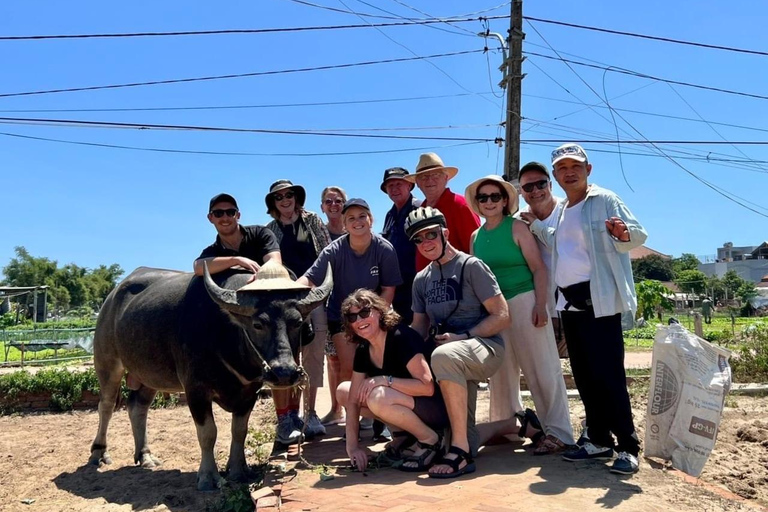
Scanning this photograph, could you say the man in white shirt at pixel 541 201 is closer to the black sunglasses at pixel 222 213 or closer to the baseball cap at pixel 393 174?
the baseball cap at pixel 393 174

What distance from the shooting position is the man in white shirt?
5309 millimetres

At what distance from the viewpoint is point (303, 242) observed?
22.3 feet

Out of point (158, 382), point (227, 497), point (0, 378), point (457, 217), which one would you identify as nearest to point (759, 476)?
point (457, 217)

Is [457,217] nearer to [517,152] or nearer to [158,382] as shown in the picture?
[158,382]

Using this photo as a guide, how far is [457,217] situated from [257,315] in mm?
2245

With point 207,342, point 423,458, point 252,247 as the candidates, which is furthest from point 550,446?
point 252,247

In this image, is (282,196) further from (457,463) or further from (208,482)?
(457,463)

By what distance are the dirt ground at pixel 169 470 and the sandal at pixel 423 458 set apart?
155mm

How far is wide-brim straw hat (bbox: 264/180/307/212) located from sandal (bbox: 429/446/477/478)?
320 cm

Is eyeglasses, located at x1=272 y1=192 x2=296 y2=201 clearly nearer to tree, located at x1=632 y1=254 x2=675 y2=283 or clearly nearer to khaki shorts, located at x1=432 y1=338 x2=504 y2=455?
khaki shorts, located at x1=432 y1=338 x2=504 y2=455

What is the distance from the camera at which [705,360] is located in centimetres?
469

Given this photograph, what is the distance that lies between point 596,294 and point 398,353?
1.52 m

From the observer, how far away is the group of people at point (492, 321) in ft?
15.4

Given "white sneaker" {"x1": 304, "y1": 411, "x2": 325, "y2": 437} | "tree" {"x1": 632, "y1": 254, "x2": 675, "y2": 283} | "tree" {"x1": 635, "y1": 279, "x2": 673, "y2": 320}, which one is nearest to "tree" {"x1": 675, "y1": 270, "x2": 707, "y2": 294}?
"tree" {"x1": 632, "y1": 254, "x2": 675, "y2": 283}
